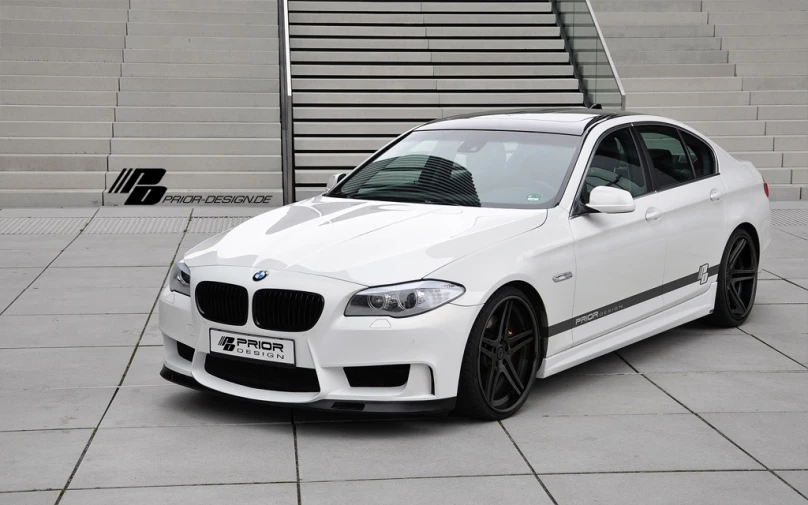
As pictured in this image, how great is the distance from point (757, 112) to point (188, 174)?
8371 millimetres

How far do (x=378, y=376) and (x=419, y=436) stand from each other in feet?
1.19

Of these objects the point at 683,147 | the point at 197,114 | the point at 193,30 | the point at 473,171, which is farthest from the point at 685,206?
the point at 193,30

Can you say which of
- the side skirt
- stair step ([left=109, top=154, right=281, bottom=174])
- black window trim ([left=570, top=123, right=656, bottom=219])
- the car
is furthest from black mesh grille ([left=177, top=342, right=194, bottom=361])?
stair step ([left=109, top=154, right=281, bottom=174])

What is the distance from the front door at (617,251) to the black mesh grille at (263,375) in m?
1.52

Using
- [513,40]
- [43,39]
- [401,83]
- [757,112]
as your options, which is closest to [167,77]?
[43,39]

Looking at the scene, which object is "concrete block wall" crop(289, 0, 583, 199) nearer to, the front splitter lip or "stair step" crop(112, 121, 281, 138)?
"stair step" crop(112, 121, 281, 138)

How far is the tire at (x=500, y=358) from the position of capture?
5.21 meters

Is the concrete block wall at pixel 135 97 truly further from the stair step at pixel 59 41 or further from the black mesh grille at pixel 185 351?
the black mesh grille at pixel 185 351

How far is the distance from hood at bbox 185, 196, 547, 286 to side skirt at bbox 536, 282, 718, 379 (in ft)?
2.41

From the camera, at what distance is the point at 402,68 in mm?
16703

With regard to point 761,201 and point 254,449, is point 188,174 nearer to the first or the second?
point 761,201

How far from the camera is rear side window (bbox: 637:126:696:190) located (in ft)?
22.2

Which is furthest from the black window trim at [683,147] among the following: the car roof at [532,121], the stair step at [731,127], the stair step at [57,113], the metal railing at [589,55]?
the stair step at [57,113]

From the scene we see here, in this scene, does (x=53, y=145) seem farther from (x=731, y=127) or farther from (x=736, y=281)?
(x=736, y=281)
